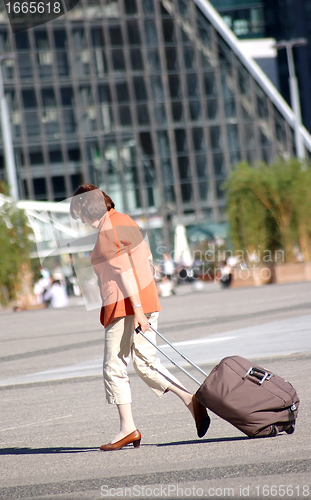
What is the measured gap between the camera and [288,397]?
5289 millimetres

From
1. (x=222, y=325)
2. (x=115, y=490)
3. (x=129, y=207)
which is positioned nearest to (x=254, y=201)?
(x=222, y=325)

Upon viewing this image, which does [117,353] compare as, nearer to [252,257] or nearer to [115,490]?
[115,490]

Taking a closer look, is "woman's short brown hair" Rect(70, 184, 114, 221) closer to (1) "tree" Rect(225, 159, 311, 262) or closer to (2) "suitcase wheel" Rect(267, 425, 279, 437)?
(2) "suitcase wheel" Rect(267, 425, 279, 437)

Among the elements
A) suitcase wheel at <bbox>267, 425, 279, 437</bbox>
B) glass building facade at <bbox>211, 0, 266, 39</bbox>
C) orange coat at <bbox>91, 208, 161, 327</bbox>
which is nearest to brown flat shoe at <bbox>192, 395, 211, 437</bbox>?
suitcase wheel at <bbox>267, 425, 279, 437</bbox>

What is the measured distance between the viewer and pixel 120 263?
5395mm

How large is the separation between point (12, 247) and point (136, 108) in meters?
33.9

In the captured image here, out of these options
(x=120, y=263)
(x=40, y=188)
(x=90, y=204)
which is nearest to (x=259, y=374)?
(x=120, y=263)

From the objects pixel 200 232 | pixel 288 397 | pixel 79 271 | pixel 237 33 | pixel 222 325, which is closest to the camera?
pixel 288 397

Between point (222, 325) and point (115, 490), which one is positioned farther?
point (222, 325)

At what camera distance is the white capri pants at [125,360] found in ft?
18.1

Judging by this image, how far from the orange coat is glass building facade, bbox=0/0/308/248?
51894 millimetres

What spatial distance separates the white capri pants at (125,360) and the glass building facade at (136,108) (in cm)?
5176

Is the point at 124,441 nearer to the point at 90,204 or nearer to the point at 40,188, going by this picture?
the point at 90,204

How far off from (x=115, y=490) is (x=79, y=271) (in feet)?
6.98
